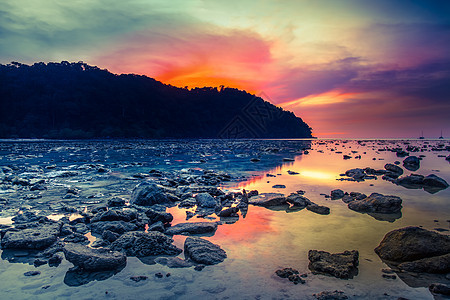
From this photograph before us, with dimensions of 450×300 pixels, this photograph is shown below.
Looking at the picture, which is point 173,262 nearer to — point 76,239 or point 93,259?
point 93,259

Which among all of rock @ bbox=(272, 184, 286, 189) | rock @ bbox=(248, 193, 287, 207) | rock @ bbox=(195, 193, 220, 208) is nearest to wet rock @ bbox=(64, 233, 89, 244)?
rock @ bbox=(195, 193, 220, 208)

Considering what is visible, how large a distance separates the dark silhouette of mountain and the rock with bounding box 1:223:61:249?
372 ft

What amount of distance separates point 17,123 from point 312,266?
426 ft

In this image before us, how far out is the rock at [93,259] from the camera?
4.32 metres

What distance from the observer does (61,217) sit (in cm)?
720

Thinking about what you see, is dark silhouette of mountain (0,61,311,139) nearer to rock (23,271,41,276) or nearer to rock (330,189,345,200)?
rock (330,189,345,200)

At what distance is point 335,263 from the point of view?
4430mm

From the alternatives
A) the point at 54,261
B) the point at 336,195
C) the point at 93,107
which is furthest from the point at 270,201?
the point at 93,107

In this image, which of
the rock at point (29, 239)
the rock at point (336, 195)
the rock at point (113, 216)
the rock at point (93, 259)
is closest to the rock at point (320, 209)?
the rock at point (336, 195)

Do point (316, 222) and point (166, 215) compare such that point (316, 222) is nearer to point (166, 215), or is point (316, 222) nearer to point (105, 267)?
point (166, 215)

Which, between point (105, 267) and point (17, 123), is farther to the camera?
point (17, 123)

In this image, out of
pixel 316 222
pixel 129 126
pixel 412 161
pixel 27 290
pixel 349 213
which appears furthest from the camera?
pixel 129 126

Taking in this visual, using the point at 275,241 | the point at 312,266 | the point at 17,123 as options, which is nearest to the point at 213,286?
the point at 312,266

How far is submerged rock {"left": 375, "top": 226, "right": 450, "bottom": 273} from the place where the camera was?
14.2 feet
